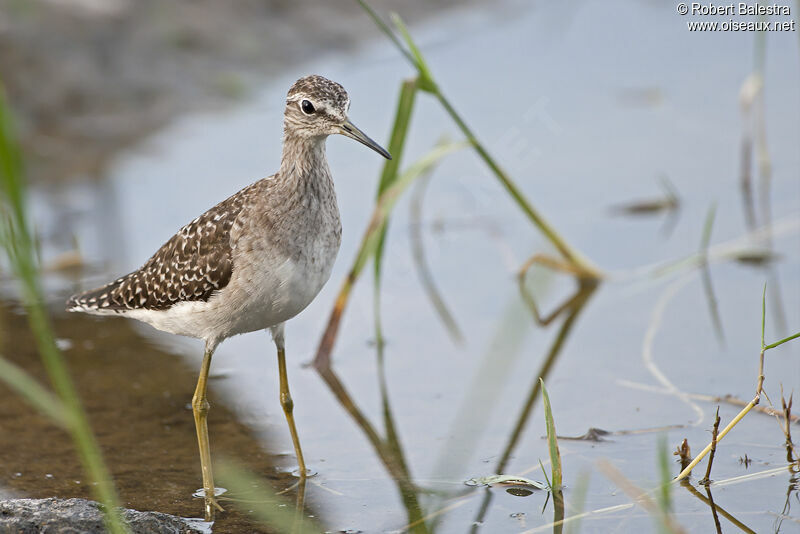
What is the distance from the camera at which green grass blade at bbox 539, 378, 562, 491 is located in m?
5.77

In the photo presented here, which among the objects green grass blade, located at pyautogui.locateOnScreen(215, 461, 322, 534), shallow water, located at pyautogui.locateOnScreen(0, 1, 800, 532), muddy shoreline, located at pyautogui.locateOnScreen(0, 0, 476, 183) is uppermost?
muddy shoreline, located at pyautogui.locateOnScreen(0, 0, 476, 183)

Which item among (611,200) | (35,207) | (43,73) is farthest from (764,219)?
(43,73)

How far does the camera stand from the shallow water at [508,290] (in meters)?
6.81

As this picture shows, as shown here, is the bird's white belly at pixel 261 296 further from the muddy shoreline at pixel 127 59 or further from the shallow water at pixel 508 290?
the muddy shoreline at pixel 127 59

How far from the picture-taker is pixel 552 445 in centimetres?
593

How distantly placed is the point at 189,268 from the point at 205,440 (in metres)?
1.12

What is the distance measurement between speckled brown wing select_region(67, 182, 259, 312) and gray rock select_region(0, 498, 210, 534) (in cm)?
167

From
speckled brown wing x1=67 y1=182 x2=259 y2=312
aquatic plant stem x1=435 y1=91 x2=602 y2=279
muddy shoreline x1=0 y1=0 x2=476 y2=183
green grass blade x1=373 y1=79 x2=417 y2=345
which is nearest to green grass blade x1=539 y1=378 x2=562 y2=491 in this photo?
speckled brown wing x1=67 y1=182 x2=259 y2=312

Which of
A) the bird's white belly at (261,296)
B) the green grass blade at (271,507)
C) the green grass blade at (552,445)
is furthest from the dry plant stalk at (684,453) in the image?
the bird's white belly at (261,296)

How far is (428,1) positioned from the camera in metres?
16.1

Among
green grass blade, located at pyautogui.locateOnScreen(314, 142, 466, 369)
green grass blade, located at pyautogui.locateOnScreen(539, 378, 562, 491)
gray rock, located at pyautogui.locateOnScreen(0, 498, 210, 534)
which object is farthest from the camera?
green grass blade, located at pyautogui.locateOnScreen(314, 142, 466, 369)

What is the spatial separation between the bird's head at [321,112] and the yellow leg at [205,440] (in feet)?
5.26

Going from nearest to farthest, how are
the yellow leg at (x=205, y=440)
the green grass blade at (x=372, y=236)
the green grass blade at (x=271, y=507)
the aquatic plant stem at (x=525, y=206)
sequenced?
the green grass blade at (x=271, y=507), the yellow leg at (x=205, y=440), the green grass blade at (x=372, y=236), the aquatic plant stem at (x=525, y=206)

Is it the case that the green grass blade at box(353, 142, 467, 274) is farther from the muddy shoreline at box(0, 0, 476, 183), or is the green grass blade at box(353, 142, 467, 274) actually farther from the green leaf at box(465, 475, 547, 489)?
the muddy shoreline at box(0, 0, 476, 183)
